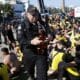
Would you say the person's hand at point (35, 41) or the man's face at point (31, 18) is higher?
the man's face at point (31, 18)

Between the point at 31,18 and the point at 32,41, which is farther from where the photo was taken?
the point at 31,18

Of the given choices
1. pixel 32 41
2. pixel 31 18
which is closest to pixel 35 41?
pixel 32 41

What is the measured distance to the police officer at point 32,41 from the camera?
5.39 meters

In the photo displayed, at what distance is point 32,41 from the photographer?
536 centimetres

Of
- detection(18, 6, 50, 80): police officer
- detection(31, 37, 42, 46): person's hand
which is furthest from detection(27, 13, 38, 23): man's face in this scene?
detection(31, 37, 42, 46): person's hand

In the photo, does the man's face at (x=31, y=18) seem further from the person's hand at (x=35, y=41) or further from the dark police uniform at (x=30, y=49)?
the person's hand at (x=35, y=41)

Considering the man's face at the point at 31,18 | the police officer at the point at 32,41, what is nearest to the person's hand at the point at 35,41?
the police officer at the point at 32,41

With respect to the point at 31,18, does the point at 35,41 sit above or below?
below

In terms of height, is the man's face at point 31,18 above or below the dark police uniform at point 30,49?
above

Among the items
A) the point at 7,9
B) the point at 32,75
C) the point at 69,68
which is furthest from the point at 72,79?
the point at 7,9

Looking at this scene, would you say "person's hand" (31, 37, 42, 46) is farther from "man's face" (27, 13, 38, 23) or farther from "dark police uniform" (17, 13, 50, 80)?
"man's face" (27, 13, 38, 23)

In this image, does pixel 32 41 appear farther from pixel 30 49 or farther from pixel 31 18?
pixel 31 18

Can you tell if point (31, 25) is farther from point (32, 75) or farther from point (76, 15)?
point (76, 15)

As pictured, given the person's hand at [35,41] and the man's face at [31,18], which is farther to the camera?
the man's face at [31,18]
